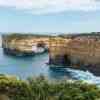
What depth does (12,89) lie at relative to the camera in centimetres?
674

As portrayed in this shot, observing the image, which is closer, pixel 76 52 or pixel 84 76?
pixel 84 76

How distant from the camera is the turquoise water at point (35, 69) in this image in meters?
8.05

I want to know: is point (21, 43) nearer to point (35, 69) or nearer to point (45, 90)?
point (35, 69)

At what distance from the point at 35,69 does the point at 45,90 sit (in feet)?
5.67

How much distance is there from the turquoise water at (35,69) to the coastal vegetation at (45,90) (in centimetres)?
91

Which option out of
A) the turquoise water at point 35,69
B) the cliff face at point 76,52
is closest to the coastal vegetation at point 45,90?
the turquoise water at point 35,69

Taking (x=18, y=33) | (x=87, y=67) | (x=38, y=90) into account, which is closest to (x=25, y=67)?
(x=18, y=33)

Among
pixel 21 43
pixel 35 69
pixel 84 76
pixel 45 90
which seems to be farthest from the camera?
pixel 21 43

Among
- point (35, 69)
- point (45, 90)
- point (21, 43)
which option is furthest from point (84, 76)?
point (45, 90)

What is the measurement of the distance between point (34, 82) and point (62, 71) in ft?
6.35

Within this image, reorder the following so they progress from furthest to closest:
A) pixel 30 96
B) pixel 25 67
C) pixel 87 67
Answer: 1. pixel 87 67
2. pixel 25 67
3. pixel 30 96

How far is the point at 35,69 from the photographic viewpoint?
8227mm

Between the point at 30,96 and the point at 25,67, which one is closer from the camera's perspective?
the point at 30,96

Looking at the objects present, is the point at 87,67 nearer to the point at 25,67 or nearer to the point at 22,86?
the point at 25,67
